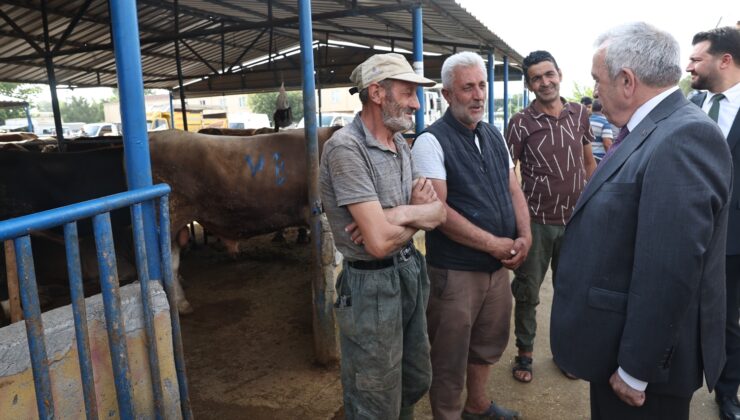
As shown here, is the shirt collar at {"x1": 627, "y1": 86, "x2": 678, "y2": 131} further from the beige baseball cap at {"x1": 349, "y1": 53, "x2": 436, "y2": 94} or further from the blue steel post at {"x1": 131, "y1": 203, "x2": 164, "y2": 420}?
the blue steel post at {"x1": 131, "y1": 203, "x2": 164, "y2": 420}

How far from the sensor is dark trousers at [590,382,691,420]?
1555 millimetres

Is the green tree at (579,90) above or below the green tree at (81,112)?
below

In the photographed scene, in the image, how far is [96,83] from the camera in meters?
13.0

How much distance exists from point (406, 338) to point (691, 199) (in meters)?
1.30

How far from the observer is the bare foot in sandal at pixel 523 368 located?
129 inches

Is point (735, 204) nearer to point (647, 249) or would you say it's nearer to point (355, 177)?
point (647, 249)

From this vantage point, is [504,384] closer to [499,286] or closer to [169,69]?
[499,286]

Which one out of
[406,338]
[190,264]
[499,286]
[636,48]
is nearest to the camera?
[636,48]

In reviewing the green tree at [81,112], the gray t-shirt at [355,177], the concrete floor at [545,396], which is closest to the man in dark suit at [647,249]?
the gray t-shirt at [355,177]

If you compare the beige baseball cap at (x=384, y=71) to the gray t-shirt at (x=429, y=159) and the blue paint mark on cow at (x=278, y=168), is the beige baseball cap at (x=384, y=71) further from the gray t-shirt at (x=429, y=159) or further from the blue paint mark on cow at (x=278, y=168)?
the blue paint mark on cow at (x=278, y=168)

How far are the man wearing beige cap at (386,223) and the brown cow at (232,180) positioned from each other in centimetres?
251

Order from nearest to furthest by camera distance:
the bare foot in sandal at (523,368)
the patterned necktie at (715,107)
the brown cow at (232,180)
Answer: the patterned necktie at (715,107)
the bare foot in sandal at (523,368)
the brown cow at (232,180)

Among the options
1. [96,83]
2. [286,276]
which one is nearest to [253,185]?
[286,276]

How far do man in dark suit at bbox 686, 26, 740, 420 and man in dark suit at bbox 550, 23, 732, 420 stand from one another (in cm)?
148
